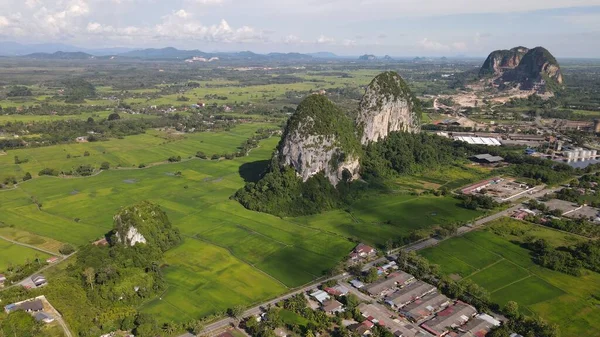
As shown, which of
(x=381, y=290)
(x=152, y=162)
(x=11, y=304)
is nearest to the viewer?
(x=11, y=304)

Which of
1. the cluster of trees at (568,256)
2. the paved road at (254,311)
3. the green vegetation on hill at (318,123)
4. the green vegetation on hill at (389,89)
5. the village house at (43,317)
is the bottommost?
the paved road at (254,311)

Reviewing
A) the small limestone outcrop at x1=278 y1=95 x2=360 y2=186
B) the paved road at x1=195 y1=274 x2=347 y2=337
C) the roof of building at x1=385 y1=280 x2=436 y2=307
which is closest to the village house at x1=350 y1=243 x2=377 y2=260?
the paved road at x1=195 y1=274 x2=347 y2=337

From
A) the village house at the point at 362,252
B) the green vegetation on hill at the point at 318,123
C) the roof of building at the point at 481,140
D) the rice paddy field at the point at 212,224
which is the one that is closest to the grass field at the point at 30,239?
the rice paddy field at the point at 212,224

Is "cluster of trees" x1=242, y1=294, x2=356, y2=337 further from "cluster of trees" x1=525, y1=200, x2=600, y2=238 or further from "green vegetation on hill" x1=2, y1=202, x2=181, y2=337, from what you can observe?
"cluster of trees" x1=525, y1=200, x2=600, y2=238

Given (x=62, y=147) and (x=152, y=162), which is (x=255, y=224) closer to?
(x=152, y=162)

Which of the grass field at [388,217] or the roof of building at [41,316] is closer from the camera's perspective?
the roof of building at [41,316]

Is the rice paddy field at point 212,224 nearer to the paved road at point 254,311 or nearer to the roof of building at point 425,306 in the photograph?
the paved road at point 254,311

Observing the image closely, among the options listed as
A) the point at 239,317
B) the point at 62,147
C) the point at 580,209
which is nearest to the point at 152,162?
the point at 62,147
